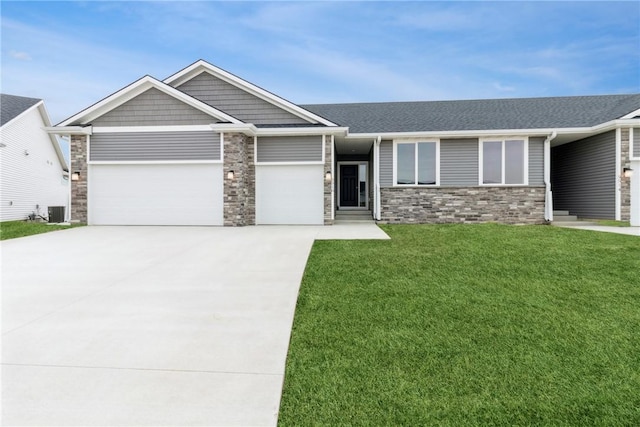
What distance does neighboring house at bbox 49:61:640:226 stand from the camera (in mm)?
11688

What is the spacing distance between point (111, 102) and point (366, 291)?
12021 mm

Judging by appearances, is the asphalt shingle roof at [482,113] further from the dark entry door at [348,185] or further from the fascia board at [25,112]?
the fascia board at [25,112]

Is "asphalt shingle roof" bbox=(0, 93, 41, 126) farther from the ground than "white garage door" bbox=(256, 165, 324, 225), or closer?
farther from the ground

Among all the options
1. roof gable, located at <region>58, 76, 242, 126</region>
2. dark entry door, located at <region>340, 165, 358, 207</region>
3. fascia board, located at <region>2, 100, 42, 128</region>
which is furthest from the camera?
dark entry door, located at <region>340, 165, 358, 207</region>

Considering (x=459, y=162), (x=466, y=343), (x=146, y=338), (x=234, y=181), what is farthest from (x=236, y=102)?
(x=466, y=343)

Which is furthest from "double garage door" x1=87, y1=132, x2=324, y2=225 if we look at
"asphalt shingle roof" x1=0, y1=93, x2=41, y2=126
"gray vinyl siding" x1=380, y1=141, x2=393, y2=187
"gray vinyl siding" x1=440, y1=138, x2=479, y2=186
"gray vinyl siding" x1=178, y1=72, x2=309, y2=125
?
"asphalt shingle roof" x1=0, y1=93, x2=41, y2=126

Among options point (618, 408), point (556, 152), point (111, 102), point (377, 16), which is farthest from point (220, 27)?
point (618, 408)

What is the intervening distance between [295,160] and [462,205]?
6.59 meters

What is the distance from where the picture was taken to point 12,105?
58.4 ft

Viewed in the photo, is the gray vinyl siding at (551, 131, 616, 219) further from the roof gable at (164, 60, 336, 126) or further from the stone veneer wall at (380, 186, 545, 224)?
the roof gable at (164, 60, 336, 126)

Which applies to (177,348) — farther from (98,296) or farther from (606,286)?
(606,286)

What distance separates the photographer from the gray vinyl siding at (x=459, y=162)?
500 inches

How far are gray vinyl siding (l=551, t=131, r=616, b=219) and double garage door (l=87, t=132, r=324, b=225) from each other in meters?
10.4

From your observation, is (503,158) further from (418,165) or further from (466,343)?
(466,343)
